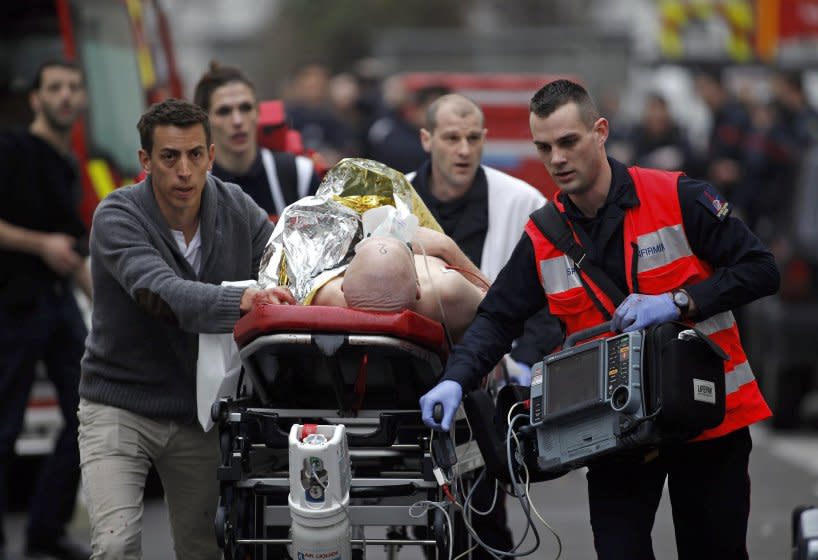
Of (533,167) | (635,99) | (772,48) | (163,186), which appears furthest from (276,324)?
(635,99)

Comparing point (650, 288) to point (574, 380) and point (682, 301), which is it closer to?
point (682, 301)

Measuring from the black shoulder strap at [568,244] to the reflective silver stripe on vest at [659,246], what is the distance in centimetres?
12

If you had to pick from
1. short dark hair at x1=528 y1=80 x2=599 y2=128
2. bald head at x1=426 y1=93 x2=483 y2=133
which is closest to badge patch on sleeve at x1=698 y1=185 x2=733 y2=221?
short dark hair at x1=528 y1=80 x2=599 y2=128

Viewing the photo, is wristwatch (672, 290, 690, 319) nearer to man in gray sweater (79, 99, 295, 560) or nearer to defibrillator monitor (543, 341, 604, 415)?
defibrillator monitor (543, 341, 604, 415)

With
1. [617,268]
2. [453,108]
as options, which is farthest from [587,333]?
[453,108]

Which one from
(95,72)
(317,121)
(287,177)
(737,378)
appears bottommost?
(737,378)

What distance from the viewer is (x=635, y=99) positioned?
28.0 m

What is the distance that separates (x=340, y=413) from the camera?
5.77 meters

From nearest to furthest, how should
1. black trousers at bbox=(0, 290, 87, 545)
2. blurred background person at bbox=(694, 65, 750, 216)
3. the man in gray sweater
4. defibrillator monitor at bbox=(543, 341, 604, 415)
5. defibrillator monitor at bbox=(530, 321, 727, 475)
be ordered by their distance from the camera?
1. defibrillator monitor at bbox=(530, 321, 727, 475)
2. defibrillator monitor at bbox=(543, 341, 604, 415)
3. the man in gray sweater
4. black trousers at bbox=(0, 290, 87, 545)
5. blurred background person at bbox=(694, 65, 750, 216)

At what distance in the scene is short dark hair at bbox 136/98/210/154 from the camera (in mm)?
6168

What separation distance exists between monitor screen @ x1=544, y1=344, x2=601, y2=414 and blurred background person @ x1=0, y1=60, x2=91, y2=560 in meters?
3.49

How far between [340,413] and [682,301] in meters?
1.16

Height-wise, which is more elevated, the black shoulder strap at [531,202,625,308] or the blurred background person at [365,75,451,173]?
the blurred background person at [365,75,451,173]

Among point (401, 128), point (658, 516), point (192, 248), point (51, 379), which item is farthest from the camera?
point (401, 128)
